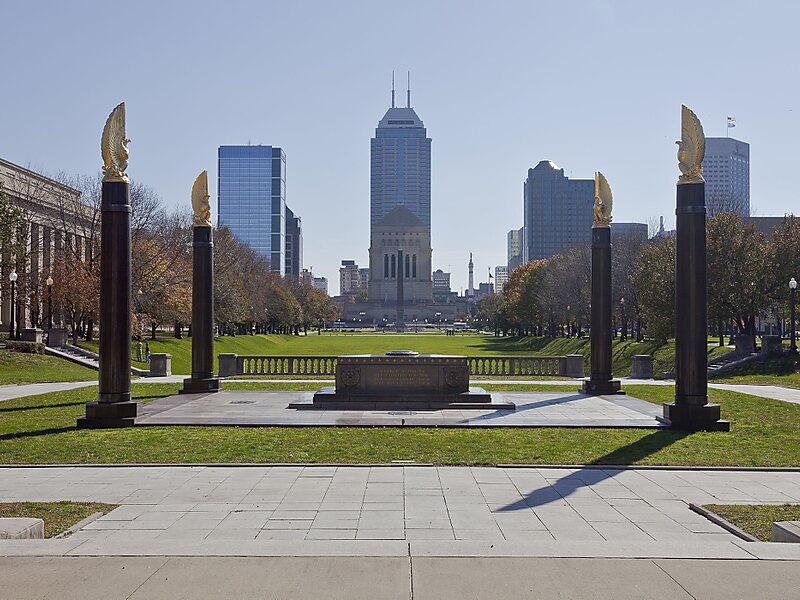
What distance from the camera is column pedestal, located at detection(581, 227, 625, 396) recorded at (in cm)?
2736

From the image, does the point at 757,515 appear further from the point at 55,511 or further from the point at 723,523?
the point at 55,511

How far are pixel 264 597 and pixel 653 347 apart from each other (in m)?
53.8

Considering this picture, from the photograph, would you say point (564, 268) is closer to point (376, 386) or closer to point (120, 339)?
point (376, 386)

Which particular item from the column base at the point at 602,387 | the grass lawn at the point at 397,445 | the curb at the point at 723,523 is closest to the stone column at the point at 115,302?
the grass lawn at the point at 397,445

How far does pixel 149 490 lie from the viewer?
1165cm

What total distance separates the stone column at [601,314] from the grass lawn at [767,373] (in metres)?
10.9

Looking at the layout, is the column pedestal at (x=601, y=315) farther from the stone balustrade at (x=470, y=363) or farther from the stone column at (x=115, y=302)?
the stone column at (x=115, y=302)

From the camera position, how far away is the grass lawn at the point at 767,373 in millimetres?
35844

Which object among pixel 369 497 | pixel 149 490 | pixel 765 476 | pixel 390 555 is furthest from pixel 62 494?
pixel 765 476

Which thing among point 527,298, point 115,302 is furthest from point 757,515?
point 527,298

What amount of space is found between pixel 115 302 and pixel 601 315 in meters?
16.1

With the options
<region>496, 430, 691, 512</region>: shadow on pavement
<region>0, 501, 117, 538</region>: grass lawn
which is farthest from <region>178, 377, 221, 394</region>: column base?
<region>0, 501, 117, 538</region>: grass lawn

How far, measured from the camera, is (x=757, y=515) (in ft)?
33.0

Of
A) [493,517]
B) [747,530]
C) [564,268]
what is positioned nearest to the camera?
[747,530]
